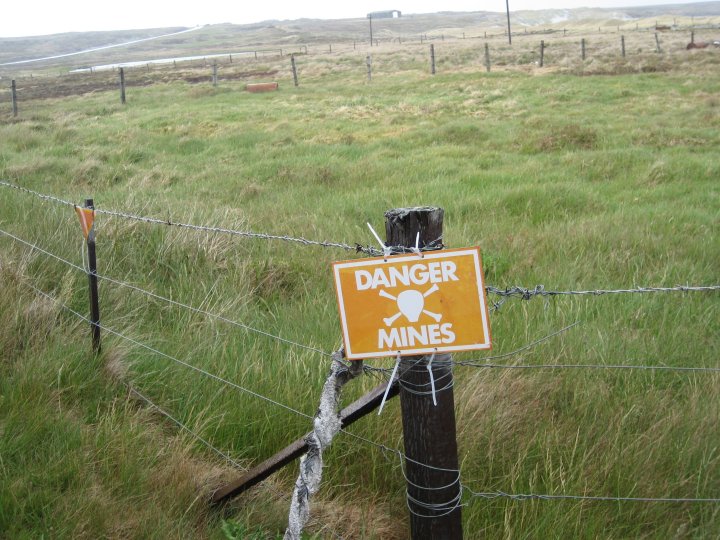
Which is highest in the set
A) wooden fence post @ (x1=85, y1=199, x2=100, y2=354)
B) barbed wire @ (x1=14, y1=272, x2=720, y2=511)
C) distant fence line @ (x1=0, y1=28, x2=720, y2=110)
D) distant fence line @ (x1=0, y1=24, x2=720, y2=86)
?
distant fence line @ (x1=0, y1=24, x2=720, y2=86)

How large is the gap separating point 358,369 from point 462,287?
48 cm

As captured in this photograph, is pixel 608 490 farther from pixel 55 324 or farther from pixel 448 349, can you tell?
pixel 55 324

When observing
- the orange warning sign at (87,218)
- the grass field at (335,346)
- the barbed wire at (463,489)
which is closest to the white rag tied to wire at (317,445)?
the barbed wire at (463,489)

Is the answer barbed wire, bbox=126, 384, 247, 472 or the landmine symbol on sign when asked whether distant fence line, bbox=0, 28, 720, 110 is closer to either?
barbed wire, bbox=126, 384, 247, 472

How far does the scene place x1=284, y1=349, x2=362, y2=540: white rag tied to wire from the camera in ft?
7.40

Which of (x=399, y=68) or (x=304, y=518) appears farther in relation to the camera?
(x=399, y=68)

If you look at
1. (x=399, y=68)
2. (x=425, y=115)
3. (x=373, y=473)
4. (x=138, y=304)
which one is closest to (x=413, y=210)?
(x=373, y=473)

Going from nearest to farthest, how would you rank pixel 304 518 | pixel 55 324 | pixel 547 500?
pixel 304 518, pixel 547 500, pixel 55 324

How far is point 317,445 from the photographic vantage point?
2.31m

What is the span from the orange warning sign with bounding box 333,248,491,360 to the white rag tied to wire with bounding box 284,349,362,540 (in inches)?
6.4

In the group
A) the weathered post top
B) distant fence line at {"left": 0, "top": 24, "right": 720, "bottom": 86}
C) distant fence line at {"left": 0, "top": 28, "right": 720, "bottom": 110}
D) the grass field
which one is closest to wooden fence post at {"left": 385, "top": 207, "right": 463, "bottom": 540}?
the weathered post top

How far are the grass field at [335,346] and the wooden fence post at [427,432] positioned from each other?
41 cm

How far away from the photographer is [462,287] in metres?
2.12

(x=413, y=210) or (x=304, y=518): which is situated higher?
(x=413, y=210)
